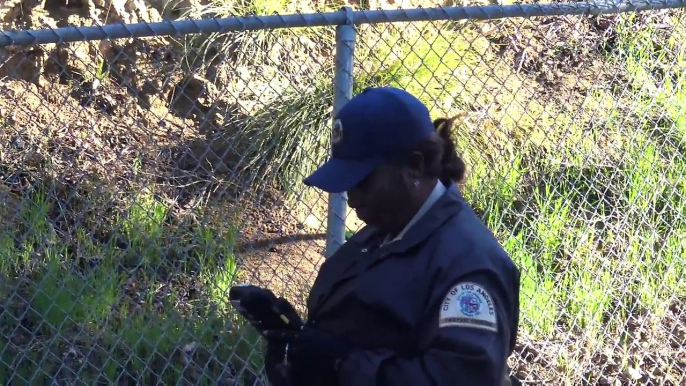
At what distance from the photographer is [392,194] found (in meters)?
2.09

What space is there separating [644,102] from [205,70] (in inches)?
108

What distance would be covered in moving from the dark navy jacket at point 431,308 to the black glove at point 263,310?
0.08m

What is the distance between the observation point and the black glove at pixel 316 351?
80.2 inches

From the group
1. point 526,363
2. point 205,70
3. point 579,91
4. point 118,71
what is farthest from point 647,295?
point 118,71

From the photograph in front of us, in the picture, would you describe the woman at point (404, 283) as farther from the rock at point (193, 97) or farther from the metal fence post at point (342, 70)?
the rock at point (193, 97)

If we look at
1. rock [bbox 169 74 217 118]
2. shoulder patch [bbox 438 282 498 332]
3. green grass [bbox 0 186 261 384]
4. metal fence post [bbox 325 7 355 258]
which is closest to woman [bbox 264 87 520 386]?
shoulder patch [bbox 438 282 498 332]

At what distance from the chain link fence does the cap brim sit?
128cm

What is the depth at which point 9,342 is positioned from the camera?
13.3 feet

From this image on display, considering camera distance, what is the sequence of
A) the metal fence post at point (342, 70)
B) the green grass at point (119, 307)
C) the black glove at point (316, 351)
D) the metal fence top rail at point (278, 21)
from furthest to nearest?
the green grass at point (119, 307) → the metal fence post at point (342, 70) → the metal fence top rail at point (278, 21) → the black glove at point (316, 351)

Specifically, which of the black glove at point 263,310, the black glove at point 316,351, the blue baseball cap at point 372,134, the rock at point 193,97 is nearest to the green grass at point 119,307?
the rock at point 193,97

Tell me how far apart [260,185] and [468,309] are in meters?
3.30

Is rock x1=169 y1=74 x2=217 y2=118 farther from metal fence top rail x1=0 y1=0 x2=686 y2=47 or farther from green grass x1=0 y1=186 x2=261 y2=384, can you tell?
metal fence top rail x1=0 y1=0 x2=686 y2=47

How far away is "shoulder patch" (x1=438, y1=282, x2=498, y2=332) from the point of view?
1.90m

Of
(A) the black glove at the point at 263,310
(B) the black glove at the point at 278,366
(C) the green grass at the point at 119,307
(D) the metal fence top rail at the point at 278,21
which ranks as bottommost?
(C) the green grass at the point at 119,307
